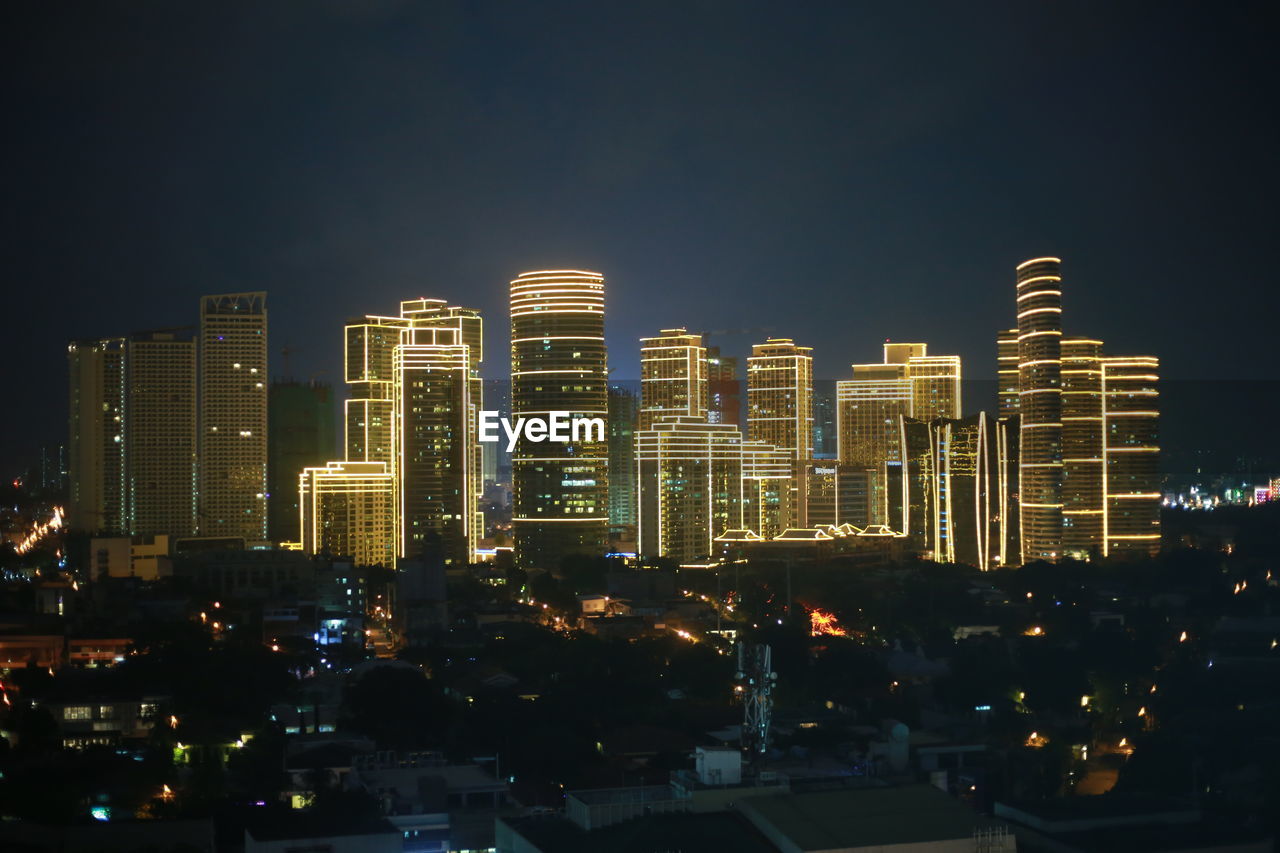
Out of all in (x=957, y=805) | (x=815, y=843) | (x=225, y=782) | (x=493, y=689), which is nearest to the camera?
(x=815, y=843)

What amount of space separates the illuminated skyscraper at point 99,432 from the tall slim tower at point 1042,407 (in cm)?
1388

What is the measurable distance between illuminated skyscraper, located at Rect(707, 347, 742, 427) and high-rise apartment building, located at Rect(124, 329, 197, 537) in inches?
331

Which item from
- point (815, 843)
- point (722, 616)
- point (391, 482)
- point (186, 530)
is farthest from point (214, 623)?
point (815, 843)

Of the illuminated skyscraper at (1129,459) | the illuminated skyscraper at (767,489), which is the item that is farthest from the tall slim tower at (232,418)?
the illuminated skyscraper at (1129,459)

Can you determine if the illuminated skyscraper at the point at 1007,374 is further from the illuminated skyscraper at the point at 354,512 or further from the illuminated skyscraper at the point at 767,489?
the illuminated skyscraper at the point at 354,512

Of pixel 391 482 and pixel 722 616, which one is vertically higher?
pixel 391 482

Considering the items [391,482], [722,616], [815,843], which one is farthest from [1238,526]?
[815,843]

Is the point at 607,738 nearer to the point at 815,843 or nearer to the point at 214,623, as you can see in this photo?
the point at 815,843

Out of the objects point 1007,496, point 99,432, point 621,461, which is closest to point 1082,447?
point 1007,496

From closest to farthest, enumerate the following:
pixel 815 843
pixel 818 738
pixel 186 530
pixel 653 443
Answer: pixel 815 843 < pixel 818 738 < pixel 653 443 < pixel 186 530

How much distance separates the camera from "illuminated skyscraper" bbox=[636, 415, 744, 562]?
23031mm

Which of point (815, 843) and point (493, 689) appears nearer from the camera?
point (815, 843)

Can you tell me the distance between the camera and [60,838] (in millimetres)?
6723

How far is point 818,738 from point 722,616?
808cm
